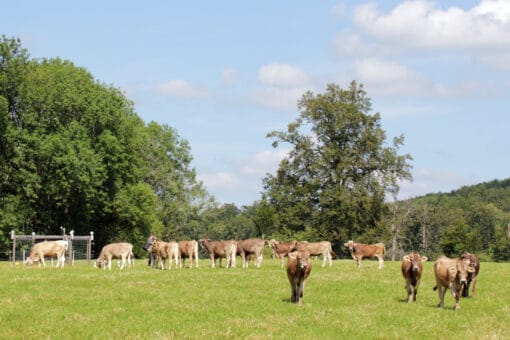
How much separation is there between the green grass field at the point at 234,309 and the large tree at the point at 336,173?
109ft

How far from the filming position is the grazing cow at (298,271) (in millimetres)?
20547

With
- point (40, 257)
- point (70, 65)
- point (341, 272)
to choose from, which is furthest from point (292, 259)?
point (70, 65)

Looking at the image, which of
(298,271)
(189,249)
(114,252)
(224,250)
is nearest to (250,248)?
(224,250)

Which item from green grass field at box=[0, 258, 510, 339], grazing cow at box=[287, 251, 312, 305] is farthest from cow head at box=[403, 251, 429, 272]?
grazing cow at box=[287, 251, 312, 305]

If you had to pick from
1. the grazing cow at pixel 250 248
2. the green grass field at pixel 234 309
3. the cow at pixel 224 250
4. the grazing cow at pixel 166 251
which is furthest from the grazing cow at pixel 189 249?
the green grass field at pixel 234 309

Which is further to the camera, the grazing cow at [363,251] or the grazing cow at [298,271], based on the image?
the grazing cow at [363,251]

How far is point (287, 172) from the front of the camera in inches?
2549

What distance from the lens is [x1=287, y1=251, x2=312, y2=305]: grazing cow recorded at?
67.4 ft

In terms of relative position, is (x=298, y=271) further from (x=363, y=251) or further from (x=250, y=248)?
(x=363, y=251)

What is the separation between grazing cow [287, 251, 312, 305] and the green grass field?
39 centimetres

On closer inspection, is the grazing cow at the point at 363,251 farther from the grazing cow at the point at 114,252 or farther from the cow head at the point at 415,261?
the cow head at the point at 415,261

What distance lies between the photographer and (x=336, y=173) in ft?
206

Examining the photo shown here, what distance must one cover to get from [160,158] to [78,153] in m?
25.5

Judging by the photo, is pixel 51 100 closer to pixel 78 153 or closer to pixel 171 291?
pixel 78 153
